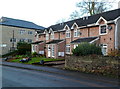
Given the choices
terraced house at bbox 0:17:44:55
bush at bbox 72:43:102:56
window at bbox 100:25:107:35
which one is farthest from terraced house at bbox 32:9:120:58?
terraced house at bbox 0:17:44:55

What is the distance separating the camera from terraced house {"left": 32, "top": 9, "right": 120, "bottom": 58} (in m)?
20.7

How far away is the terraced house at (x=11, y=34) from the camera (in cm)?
4466

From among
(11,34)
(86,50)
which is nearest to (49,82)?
(86,50)

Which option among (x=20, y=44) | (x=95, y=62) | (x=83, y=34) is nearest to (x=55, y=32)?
(x=83, y=34)

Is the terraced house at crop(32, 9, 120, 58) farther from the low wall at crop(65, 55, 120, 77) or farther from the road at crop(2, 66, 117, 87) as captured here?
the road at crop(2, 66, 117, 87)

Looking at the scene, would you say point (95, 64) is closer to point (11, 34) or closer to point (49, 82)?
point (49, 82)

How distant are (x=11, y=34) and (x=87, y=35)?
29.7 meters

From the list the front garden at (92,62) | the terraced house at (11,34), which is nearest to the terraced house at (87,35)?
the front garden at (92,62)

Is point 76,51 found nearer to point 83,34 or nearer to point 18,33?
point 83,34

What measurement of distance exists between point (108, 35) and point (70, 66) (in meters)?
8.81

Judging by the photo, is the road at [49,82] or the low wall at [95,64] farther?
the low wall at [95,64]

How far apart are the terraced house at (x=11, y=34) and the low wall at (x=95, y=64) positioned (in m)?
33.8

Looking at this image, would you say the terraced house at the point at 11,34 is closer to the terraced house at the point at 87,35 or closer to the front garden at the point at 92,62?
the terraced house at the point at 87,35

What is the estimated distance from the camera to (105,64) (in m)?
13.1
